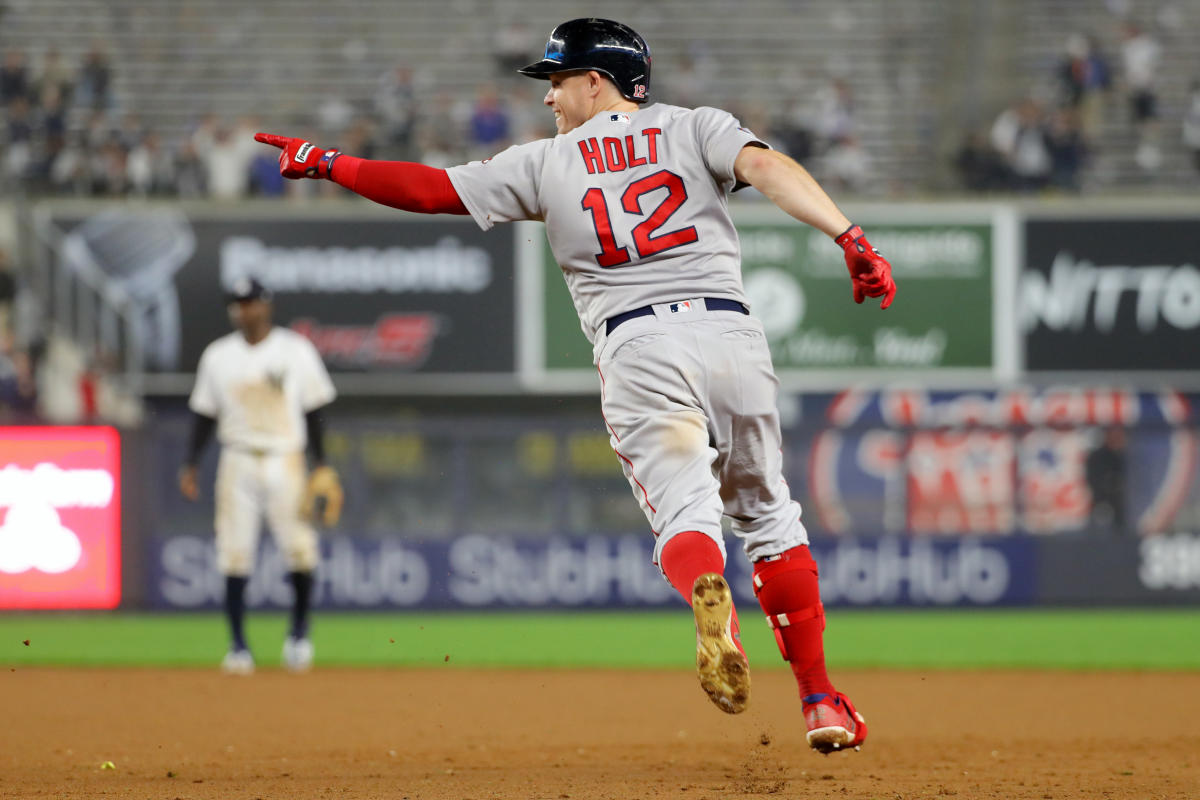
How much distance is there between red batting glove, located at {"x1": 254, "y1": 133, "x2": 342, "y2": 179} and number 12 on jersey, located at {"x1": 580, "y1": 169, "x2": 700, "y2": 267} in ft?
2.75

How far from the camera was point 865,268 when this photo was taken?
4.38m

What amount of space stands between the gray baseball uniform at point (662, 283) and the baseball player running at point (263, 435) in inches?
195

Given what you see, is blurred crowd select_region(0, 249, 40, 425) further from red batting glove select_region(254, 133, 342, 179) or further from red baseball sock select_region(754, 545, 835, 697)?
red baseball sock select_region(754, 545, 835, 697)

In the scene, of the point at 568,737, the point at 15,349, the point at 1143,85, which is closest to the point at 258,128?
the point at 15,349

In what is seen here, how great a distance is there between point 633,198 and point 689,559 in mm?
1089

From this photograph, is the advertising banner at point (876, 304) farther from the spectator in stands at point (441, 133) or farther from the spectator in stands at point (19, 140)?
the spectator in stands at point (19, 140)

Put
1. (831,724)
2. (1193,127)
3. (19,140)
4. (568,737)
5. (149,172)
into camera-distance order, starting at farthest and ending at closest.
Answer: (1193,127), (19,140), (149,172), (568,737), (831,724)

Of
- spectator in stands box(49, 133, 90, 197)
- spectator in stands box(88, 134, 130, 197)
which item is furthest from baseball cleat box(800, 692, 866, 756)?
spectator in stands box(49, 133, 90, 197)

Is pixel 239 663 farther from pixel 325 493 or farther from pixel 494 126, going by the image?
pixel 494 126

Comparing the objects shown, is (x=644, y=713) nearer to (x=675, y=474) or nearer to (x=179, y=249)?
(x=675, y=474)

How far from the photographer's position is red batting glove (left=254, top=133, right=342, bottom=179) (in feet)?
15.7

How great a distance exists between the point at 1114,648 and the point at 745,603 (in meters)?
3.46

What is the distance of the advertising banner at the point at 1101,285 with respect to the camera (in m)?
16.2

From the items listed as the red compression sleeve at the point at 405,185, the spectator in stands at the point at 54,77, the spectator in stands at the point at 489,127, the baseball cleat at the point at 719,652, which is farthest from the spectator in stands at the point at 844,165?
the baseball cleat at the point at 719,652
